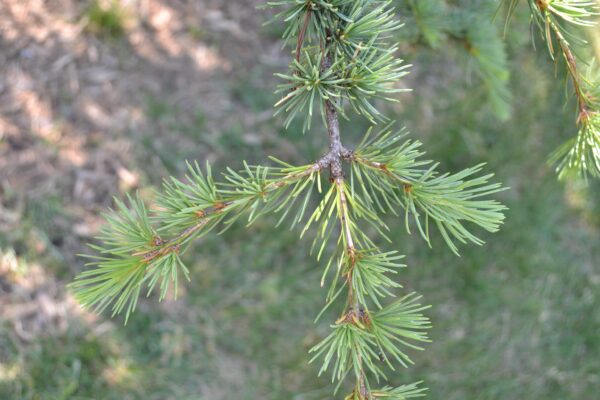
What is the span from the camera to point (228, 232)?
2281 mm

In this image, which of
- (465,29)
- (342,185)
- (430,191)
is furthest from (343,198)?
(465,29)

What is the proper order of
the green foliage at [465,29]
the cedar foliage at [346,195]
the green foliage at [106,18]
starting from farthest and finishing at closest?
1. the green foliage at [106,18]
2. the green foliage at [465,29]
3. the cedar foliage at [346,195]

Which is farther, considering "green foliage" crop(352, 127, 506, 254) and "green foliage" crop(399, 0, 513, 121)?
"green foliage" crop(399, 0, 513, 121)

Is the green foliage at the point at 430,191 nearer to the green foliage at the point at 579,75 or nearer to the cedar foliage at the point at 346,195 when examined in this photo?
the cedar foliage at the point at 346,195

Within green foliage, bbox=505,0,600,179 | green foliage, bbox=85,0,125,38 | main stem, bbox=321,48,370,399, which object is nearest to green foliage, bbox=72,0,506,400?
main stem, bbox=321,48,370,399

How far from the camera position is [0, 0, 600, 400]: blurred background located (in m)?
2.10

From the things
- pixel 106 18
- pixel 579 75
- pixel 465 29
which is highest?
pixel 106 18

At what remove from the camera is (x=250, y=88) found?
244 centimetres

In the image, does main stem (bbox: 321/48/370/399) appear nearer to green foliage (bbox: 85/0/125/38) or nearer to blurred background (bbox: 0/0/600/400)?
blurred background (bbox: 0/0/600/400)

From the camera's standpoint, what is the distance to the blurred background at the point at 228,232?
6.89ft

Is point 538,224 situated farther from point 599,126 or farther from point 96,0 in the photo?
point 96,0

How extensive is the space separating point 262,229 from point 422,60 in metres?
1.09

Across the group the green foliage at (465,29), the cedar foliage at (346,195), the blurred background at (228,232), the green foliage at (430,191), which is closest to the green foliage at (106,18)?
the blurred background at (228,232)

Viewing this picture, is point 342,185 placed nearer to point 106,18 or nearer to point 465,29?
point 465,29
